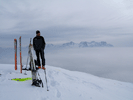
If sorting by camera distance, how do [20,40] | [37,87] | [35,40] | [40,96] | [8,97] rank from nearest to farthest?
[8,97] < [40,96] < [37,87] < [35,40] < [20,40]

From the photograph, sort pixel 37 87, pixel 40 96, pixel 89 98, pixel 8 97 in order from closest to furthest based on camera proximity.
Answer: pixel 8 97 < pixel 40 96 < pixel 37 87 < pixel 89 98

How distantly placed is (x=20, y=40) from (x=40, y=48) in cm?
212

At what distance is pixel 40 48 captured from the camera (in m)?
6.31

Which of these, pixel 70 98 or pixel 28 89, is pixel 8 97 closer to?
pixel 28 89

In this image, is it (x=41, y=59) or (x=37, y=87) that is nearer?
(x=37, y=87)

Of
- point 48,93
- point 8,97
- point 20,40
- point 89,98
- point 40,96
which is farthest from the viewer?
point 20,40

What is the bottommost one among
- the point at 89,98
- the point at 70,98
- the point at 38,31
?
the point at 89,98

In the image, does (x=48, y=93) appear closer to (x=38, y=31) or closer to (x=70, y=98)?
(x=70, y=98)

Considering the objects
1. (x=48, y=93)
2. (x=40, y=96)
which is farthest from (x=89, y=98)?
(x=40, y=96)

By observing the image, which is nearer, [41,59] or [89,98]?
[89,98]

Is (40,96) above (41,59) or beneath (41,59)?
beneath

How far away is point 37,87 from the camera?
468 centimetres

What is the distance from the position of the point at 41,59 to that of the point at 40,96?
301cm

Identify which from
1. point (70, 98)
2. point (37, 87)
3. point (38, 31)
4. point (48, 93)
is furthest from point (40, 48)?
point (70, 98)
